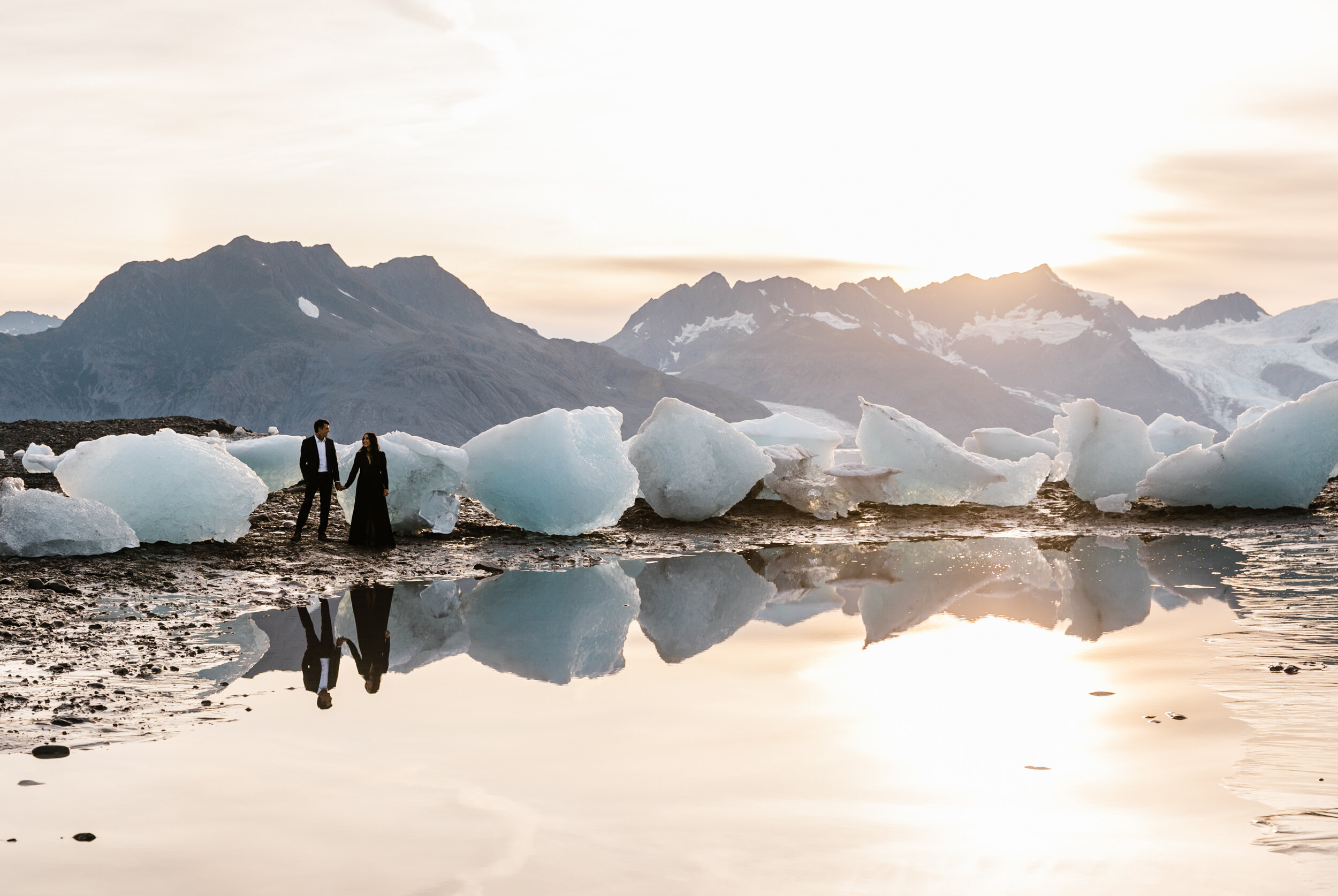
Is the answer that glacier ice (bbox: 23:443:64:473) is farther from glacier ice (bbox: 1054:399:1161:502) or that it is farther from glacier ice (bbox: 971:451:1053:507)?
glacier ice (bbox: 1054:399:1161:502)

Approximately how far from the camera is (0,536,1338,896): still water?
473cm

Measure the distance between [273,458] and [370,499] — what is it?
21.8ft

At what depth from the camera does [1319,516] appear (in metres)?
19.2

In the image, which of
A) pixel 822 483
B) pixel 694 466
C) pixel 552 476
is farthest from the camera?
pixel 822 483

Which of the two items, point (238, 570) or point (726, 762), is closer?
point (726, 762)

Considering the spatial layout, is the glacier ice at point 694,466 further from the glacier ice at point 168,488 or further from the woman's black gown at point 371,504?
the glacier ice at point 168,488

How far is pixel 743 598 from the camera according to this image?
39.7ft

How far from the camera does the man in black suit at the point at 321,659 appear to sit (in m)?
7.90

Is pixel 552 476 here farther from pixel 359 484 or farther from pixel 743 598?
pixel 743 598

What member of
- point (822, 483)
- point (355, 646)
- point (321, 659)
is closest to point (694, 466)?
point (822, 483)

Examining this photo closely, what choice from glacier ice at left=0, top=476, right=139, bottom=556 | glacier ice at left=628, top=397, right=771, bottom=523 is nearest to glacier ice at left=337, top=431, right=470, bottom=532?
glacier ice at left=628, top=397, right=771, bottom=523

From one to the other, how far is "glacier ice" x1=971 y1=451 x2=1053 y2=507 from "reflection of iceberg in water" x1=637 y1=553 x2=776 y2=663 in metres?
7.49

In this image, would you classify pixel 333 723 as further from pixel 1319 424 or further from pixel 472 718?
pixel 1319 424

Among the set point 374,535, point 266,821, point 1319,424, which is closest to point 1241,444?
point 1319,424
